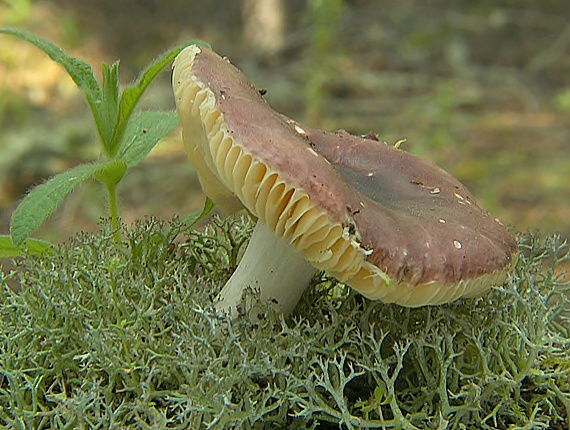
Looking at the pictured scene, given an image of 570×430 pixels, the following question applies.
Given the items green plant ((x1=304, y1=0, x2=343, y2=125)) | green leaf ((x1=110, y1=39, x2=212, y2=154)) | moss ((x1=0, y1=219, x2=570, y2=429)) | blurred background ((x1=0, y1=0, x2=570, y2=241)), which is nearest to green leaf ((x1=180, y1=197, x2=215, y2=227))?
moss ((x1=0, y1=219, x2=570, y2=429))

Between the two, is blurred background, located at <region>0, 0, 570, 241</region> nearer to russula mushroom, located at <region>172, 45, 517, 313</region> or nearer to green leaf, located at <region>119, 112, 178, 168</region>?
green leaf, located at <region>119, 112, 178, 168</region>

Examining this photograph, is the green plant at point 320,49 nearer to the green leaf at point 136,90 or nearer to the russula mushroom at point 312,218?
the green leaf at point 136,90

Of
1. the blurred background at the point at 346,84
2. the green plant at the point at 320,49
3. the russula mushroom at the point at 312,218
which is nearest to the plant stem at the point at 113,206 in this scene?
the russula mushroom at the point at 312,218

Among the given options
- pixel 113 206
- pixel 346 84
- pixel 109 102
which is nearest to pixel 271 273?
pixel 113 206

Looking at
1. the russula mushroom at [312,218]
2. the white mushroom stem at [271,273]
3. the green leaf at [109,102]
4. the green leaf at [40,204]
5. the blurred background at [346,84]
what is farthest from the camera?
the blurred background at [346,84]

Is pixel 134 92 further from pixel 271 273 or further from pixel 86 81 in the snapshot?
pixel 271 273

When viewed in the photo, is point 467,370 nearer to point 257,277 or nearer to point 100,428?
point 257,277
